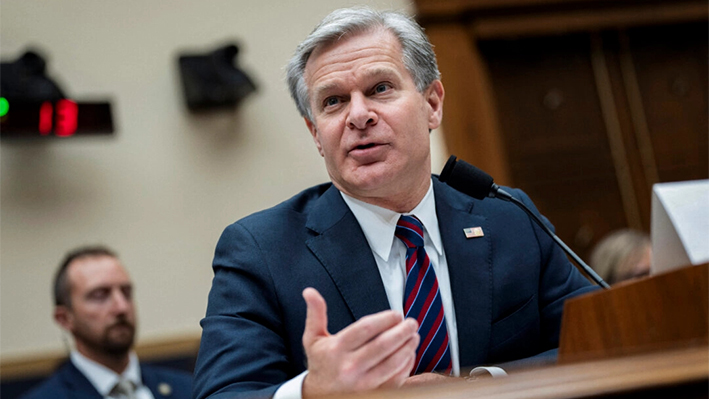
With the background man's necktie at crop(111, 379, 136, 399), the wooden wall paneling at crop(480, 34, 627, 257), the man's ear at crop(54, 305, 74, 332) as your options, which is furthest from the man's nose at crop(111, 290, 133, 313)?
the wooden wall paneling at crop(480, 34, 627, 257)

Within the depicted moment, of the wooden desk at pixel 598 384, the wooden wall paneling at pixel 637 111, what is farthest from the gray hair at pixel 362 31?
the wooden wall paneling at pixel 637 111

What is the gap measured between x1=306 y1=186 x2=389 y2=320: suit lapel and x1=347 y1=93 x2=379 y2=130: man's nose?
19cm

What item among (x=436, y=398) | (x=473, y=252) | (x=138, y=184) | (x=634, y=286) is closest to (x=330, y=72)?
(x=473, y=252)

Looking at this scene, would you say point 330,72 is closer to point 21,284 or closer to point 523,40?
point 21,284

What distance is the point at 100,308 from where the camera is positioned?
11.2 ft

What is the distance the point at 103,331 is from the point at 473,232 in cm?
208

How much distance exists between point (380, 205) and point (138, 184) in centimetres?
242

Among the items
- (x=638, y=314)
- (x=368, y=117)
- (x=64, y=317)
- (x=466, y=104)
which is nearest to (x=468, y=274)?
(x=368, y=117)

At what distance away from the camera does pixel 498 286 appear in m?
1.73

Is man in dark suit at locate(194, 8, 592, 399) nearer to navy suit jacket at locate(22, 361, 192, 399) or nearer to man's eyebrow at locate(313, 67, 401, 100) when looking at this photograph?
man's eyebrow at locate(313, 67, 401, 100)

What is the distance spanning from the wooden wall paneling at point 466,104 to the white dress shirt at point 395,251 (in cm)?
255

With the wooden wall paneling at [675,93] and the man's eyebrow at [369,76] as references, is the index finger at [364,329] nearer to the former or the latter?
the man's eyebrow at [369,76]

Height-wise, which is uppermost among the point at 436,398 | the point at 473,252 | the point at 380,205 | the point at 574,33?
the point at 574,33

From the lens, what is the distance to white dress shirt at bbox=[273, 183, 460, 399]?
169cm
